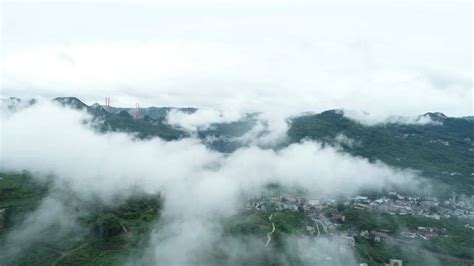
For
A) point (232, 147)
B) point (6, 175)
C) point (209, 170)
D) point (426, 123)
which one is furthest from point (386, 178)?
point (6, 175)

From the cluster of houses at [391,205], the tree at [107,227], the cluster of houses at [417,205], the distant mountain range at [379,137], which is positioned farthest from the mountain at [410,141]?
the tree at [107,227]

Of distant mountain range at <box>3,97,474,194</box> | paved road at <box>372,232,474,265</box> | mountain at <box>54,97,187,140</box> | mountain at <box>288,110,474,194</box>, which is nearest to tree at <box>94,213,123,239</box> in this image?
paved road at <box>372,232,474,265</box>

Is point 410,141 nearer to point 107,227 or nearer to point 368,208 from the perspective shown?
point 368,208

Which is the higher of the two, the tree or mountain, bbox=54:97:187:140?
mountain, bbox=54:97:187:140

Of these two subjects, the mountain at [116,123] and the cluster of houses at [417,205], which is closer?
the cluster of houses at [417,205]

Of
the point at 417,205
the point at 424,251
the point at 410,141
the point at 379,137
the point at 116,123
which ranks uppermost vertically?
the point at 116,123

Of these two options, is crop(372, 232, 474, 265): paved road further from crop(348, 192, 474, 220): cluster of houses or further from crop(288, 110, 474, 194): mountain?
crop(288, 110, 474, 194): mountain

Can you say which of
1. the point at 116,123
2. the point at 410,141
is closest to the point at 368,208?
the point at 410,141

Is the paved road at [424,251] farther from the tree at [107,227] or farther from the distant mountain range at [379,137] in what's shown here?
the tree at [107,227]

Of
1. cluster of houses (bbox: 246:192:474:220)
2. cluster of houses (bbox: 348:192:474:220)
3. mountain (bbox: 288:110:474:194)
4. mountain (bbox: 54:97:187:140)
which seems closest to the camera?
cluster of houses (bbox: 246:192:474:220)
